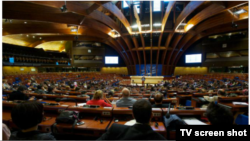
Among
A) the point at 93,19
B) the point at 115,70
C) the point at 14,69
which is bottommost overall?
the point at 115,70

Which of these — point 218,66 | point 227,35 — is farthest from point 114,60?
point 227,35

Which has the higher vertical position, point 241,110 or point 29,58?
point 29,58

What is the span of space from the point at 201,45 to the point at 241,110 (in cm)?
2489

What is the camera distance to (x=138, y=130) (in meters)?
1.35

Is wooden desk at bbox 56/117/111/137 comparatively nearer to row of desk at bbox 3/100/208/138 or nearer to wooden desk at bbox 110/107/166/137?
row of desk at bbox 3/100/208/138

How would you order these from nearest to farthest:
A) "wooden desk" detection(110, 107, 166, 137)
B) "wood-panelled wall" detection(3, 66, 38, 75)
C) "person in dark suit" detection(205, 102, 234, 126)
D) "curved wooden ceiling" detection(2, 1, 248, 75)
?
"person in dark suit" detection(205, 102, 234, 126)
"wooden desk" detection(110, 107, 166, 137)
"curved wooden ceiling" detection(2, 1, 248, 75)
"wood-panelled wall" detection(3, 66, 38, 75)

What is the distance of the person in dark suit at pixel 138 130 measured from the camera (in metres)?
1.30

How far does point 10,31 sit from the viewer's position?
1600 centimetres

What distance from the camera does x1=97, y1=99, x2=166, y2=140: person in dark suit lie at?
1.30m

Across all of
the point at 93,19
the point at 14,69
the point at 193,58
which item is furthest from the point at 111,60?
the point at 14,69

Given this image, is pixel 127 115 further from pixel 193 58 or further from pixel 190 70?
pixel 190 70

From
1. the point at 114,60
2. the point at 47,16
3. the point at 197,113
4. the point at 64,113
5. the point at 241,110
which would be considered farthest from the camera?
the point at 114,60

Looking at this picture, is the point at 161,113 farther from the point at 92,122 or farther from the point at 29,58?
the point at 29,58

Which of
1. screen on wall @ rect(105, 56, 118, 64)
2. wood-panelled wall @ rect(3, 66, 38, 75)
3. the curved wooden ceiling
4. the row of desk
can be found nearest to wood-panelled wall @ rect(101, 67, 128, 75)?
screen on wall @ rect(105, 56, 118, 64)
